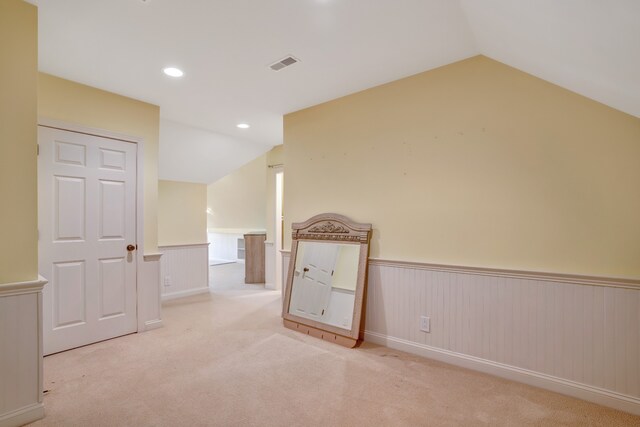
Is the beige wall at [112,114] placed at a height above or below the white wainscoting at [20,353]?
above

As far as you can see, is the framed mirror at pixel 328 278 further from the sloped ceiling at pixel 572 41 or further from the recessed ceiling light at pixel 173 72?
the recessed ceiling light at pixel 173 72

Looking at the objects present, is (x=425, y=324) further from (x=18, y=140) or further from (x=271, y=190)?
(x=271, y=190)

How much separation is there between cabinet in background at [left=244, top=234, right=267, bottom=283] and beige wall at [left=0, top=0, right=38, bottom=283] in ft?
13.3

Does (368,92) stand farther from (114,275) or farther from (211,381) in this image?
(114,275)

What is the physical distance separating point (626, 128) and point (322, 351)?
2734 mm

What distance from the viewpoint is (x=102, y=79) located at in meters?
2.85

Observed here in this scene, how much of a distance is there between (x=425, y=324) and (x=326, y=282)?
3.40ft

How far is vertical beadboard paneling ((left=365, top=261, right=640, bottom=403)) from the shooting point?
198 cm

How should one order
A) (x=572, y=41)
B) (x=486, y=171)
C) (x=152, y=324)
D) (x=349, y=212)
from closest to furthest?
(x=572, y=41), (x=486, y=171), (x=349, y=212), (x=152, y=324)

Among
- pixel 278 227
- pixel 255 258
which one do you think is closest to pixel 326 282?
pixel 278 227

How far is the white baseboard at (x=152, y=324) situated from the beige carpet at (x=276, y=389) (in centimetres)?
23

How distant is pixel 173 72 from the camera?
107 inches

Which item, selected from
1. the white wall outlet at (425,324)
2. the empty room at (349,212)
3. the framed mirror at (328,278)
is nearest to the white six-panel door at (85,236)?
the empty room at (349,212)

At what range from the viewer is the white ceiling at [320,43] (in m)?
1.50
